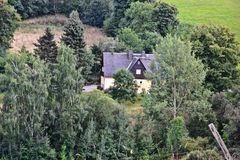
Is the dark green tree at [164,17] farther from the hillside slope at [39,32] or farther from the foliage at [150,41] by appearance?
the hillside slope at [39,32]

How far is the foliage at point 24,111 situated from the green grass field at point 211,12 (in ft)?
121

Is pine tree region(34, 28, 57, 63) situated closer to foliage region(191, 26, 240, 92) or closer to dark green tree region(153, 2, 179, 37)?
foliage region(191, 26, 240, 92)

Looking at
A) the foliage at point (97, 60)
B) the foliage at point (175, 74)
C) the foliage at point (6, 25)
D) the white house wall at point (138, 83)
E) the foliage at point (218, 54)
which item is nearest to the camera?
the foliage at point (175, 74)

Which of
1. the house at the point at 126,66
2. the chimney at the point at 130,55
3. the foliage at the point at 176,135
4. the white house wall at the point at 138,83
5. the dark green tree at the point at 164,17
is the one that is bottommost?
the foliage at the point at 176,135

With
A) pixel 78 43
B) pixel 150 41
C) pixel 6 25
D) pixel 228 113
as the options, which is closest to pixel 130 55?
pixel 78 43

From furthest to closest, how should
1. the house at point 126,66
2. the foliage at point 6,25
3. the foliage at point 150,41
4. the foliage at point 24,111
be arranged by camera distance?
the foliage at point 150,41
the foliage at point 6,25
the house at point 126,66
the foliage at point 24,111

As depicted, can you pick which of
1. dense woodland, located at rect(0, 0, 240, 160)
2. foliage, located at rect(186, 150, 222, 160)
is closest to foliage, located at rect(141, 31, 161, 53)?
dense woodland, located at rect(0, 0, 240, 160)

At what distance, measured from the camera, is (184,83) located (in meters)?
39.1

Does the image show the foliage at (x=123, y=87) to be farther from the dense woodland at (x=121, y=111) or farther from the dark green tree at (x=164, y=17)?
the dark green tree at (x=164, y=17)

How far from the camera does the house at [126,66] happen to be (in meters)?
50.3

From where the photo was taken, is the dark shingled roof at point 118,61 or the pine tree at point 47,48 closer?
the pine tree at point 47,48

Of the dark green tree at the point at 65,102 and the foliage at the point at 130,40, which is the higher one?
the foliage at the point at 130,40

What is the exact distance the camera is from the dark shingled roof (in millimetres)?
50625

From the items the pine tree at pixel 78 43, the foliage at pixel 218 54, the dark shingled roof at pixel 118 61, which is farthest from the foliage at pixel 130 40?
the foliage at pixel 218 54
